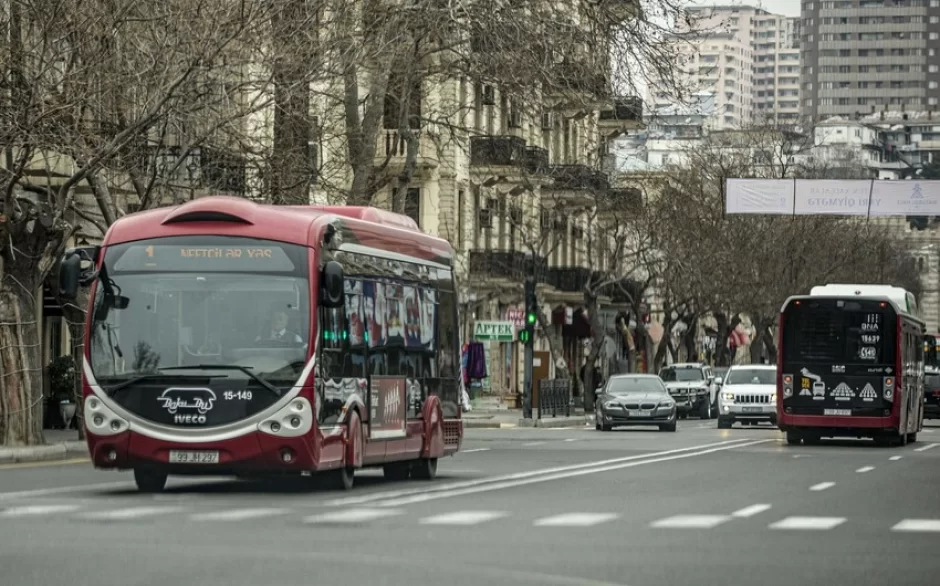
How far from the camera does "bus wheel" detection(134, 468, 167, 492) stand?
22195mm

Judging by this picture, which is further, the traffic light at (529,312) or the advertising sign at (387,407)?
the traffic light at (529,312)

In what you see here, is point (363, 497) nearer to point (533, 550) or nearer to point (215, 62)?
point (533, 550)

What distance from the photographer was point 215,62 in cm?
3169

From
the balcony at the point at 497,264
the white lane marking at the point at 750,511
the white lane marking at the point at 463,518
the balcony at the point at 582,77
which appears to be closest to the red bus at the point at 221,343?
the white lane marking at the point at 463,518

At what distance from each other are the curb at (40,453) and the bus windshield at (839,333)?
15080 mm

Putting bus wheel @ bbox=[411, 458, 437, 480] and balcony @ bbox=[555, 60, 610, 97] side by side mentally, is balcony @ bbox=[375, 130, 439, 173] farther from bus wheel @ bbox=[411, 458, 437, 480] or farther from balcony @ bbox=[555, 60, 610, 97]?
bus wheel @ bbox=[411, 458, 437, 480]

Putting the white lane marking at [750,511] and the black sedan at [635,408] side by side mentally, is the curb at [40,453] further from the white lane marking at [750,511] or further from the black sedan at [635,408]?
the black sedan at [635,408]

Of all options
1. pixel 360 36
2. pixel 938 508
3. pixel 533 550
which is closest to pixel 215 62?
pixel 360 36

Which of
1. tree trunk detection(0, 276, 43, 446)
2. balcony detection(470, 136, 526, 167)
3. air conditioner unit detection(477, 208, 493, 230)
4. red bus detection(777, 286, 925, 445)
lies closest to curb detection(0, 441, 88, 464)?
A: tree trunk detection(0, 276, 43, 446)

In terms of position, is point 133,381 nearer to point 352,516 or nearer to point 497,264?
point 352,516

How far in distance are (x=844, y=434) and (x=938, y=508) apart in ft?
71.1

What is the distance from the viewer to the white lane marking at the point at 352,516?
57.2 ft

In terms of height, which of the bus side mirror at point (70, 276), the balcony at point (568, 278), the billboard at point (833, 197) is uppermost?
the billboard at point (833, 197)

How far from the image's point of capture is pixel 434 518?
1794 centimetres
